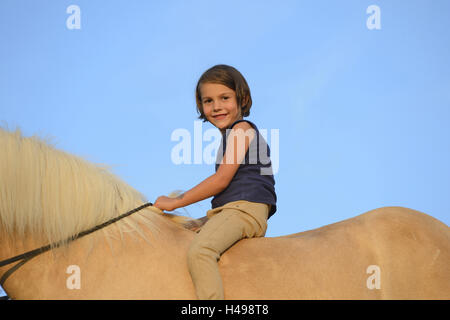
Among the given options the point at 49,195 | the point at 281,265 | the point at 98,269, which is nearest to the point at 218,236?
the point at 281,265

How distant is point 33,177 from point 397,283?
7.63 feet

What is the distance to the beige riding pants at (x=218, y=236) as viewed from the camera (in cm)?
217

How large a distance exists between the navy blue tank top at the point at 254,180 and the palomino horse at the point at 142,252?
0.28 meters

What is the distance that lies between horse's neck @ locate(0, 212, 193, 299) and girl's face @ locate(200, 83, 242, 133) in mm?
1032

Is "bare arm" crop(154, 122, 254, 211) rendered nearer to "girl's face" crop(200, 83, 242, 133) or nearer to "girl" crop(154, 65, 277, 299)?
"girl" crop(154, 65, 277, 299)

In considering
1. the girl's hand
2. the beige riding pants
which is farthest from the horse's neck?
the girl's hand

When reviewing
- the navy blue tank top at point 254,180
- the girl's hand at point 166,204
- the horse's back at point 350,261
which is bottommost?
the horse's back at point 350,261

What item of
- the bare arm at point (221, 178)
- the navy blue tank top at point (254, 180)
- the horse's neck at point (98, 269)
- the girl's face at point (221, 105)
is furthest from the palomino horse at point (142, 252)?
the girl's face at point (221, 105)

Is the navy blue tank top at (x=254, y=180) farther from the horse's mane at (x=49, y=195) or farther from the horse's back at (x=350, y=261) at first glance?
the horse's mane at (x=49, y=195)

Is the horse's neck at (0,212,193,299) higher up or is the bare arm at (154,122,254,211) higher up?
the bare arm at (154,122,254,211)

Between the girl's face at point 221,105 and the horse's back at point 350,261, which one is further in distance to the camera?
the girl's face at point 221,105

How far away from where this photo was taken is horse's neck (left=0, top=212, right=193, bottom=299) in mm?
2168

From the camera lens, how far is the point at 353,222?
2.72 meters

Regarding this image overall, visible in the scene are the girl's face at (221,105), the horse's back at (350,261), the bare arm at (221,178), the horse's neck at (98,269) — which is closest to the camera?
the horse's neck at (98,269)
